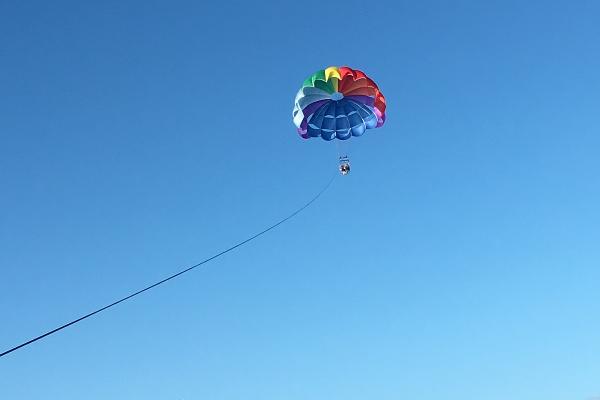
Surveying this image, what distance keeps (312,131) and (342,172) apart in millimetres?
3686

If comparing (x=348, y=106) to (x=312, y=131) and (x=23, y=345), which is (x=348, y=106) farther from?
(x=23, y=345)

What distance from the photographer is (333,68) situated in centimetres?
3381

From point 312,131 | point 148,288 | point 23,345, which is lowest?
point 23,345

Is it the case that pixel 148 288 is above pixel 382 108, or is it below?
below

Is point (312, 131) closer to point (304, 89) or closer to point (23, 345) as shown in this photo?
point (304, 89)

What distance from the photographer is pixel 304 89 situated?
1341 inches

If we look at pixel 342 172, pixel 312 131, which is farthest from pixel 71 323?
pixel 312 131

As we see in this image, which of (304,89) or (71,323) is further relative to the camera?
(304,89)

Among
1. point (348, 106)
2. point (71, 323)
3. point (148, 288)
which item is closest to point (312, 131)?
point (348, 106)

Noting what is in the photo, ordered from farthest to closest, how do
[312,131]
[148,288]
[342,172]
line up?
[312,131]
[342,172]
[148,288]

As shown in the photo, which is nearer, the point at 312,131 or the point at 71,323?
the point at 71,323

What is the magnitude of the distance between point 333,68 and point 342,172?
225 inches

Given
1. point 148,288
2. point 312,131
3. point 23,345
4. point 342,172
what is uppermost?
point 312,131

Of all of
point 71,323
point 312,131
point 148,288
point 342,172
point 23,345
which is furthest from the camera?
point 312,131
